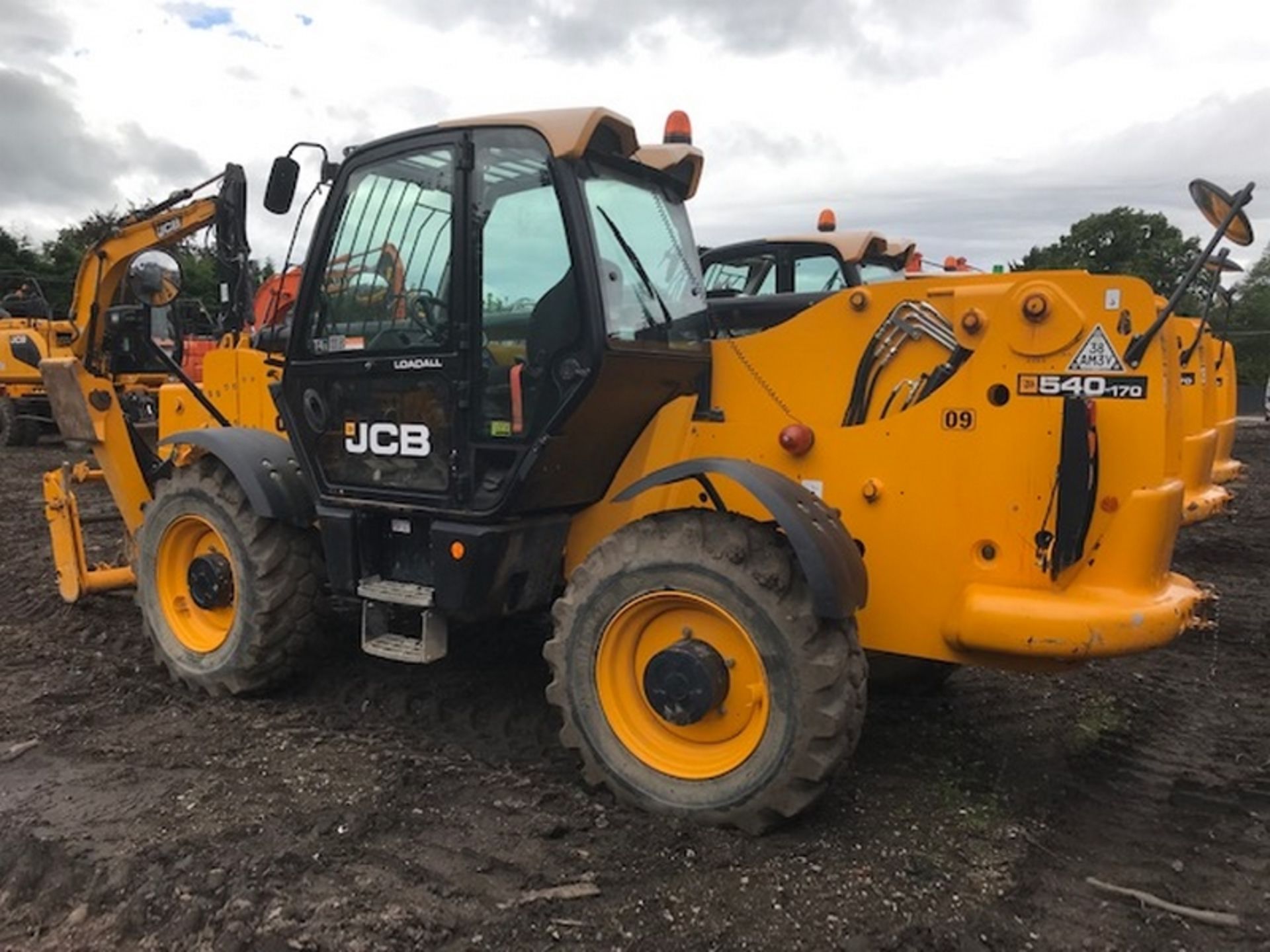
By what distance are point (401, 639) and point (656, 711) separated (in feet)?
4.30

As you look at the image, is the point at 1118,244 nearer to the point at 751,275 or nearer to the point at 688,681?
the point at 751,275

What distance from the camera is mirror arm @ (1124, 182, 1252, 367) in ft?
10.6

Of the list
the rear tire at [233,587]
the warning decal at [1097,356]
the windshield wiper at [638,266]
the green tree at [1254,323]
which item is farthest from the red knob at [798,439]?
the green tree at [1254,323]

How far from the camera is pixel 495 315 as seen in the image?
13.4 ft

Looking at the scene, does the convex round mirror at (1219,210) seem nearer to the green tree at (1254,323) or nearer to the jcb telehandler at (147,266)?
the jcb telehandler at (147,266)

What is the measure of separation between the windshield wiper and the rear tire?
6.41ft

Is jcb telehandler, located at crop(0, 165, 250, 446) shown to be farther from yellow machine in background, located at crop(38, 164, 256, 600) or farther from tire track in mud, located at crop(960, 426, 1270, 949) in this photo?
tire track in mud, located at crop(960, 426, 1270, 949)

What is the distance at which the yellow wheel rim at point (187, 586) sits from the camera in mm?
5105

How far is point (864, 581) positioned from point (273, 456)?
280 cm

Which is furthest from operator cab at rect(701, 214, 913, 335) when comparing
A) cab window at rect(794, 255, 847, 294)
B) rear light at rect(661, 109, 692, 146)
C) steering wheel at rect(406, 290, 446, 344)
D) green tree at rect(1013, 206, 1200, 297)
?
green tree at rect(1013, 206, 1200, 297)

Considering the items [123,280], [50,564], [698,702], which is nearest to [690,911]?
[698,702]

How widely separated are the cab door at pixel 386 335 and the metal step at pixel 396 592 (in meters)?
0.35

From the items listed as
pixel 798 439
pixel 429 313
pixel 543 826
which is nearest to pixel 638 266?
pixel 429 313

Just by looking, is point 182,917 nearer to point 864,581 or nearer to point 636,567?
point 636,567
